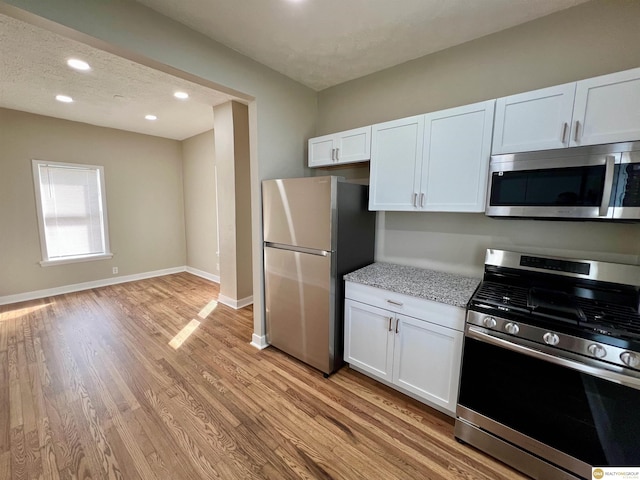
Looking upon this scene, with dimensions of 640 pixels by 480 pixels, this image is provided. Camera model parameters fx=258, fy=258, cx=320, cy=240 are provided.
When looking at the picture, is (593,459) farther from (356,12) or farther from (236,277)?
(236,277)

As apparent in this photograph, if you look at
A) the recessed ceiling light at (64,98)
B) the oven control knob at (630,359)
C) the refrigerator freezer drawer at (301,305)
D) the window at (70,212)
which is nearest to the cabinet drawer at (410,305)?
the refrigerator freezer drawer at (301,305)

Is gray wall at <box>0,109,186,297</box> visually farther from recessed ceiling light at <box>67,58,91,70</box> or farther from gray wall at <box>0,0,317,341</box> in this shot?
gray wall at <box>0,0,317,341</box>

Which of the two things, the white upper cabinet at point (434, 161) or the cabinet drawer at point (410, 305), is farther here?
the white upper cabinet at point (434, 161)

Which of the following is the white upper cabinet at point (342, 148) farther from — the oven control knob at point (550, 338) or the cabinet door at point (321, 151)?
the oven control knob at point (550, 338)

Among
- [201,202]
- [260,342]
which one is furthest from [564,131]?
[201,202]

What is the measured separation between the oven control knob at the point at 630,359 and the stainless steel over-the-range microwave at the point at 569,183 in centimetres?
69

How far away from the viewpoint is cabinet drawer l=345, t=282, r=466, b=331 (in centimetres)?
167

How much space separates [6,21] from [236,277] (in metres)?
3.04

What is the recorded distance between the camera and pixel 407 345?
190cm

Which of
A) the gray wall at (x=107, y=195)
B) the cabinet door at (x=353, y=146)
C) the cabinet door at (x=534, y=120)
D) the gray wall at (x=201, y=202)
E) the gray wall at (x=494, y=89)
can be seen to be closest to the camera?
the cabinet door at (x=534, y=120)

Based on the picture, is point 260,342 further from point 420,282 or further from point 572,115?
point 572,115

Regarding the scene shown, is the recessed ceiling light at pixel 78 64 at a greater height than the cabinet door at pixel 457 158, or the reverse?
the recessed ceiling light at pixel 78 64

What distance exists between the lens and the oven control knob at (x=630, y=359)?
1.13 metres

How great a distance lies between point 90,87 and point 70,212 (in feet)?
7.79
